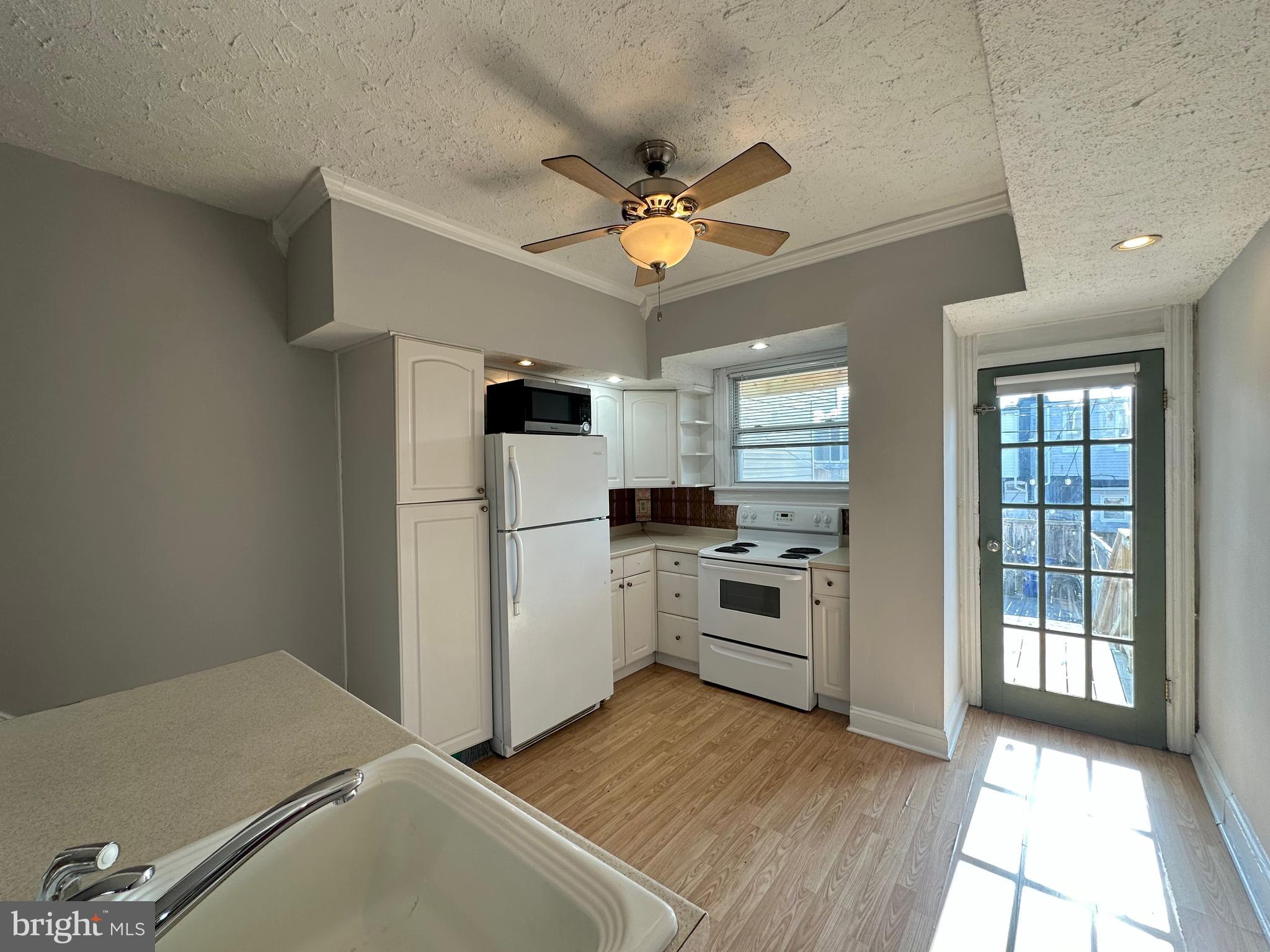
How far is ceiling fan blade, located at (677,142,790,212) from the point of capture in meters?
1.52

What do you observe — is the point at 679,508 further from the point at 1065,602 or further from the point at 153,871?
the point at 153,871

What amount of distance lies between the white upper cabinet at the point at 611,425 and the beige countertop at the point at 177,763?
98.9 inches

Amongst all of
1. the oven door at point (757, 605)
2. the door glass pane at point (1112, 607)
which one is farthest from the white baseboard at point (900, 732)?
the door glass pane at point (1112, 607)

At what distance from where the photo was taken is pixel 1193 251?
192 cm

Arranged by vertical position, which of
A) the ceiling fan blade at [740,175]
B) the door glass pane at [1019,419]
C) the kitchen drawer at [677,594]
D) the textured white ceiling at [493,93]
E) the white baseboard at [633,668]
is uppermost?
the textured white ceiling at [493,93]

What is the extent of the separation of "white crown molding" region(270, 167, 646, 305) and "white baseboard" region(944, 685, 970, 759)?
10.3ft

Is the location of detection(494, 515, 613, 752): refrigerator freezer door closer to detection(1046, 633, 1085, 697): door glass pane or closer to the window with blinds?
the window with blinds

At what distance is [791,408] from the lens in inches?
153

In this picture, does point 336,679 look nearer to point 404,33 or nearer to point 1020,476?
point 404,33

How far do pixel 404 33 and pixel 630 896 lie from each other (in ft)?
6.55

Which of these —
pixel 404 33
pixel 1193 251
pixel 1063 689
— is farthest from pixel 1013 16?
pixel 1063 689

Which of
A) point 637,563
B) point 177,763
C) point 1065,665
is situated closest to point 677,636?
point 637,563

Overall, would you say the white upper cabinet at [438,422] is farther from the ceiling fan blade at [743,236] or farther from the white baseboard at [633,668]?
the white baseboard at [633,668]

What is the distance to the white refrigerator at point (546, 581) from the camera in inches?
107
